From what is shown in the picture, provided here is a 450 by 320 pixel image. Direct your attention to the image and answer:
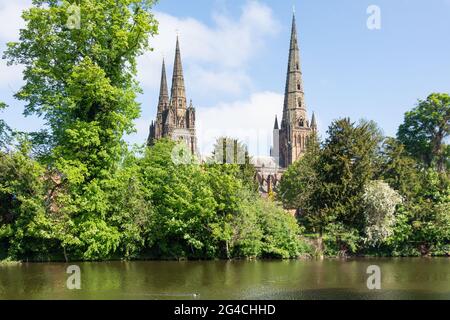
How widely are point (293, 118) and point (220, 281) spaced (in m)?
116

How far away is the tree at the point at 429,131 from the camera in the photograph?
6091 cm

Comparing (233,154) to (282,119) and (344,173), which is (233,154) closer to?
(344,173)

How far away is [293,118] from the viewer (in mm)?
138375

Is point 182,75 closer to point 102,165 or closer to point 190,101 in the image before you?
point 190,101

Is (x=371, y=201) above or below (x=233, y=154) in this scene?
below

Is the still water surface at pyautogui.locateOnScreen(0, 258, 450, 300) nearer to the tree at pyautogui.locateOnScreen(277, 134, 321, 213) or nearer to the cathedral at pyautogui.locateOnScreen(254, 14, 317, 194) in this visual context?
the tree at pyautogui.locateOnScreen(277, 134, 321, 213)

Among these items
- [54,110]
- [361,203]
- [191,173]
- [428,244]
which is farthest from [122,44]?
[428,244]

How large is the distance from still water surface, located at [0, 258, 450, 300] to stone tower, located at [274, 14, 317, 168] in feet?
331

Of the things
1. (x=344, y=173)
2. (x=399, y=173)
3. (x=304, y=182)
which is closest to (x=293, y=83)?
(x=304, y=182)

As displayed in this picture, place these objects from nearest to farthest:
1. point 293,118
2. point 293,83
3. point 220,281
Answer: point 220,281 < point 293,83 < point 293,118

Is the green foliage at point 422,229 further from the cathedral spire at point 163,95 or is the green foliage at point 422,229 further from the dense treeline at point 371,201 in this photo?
the cathedral spire at point 163,95
